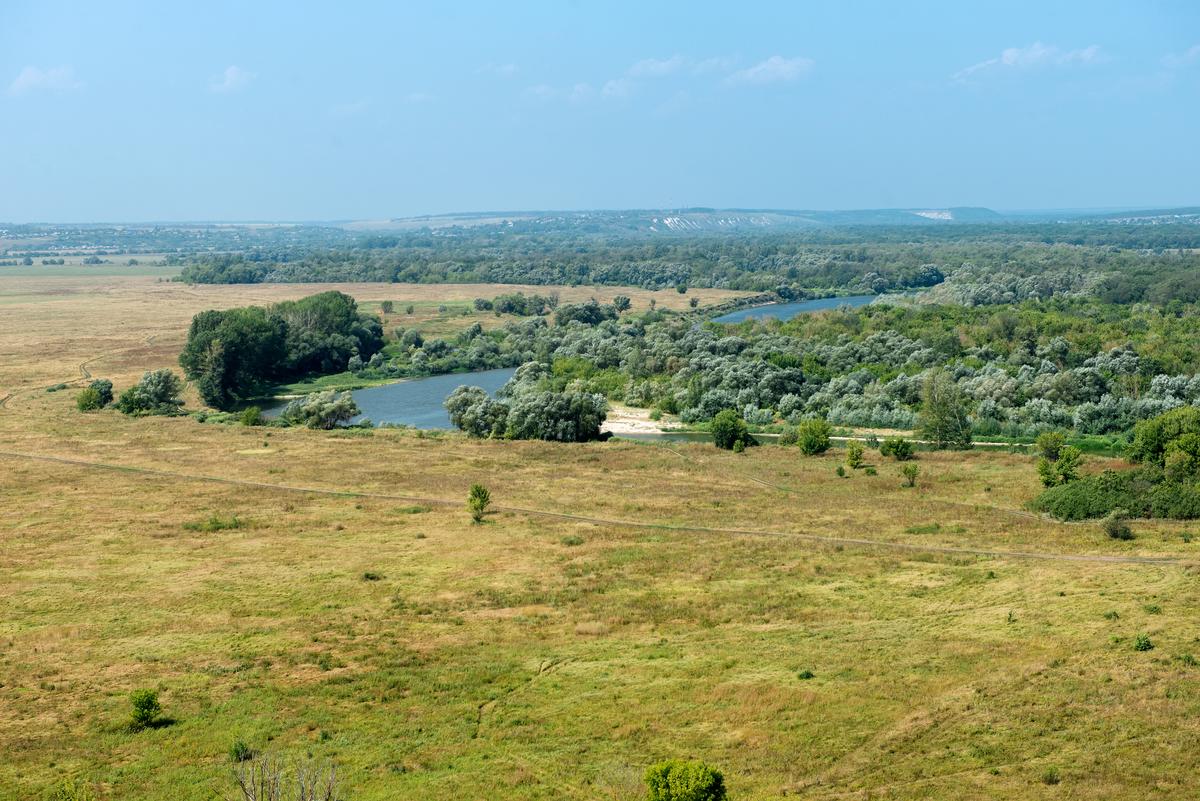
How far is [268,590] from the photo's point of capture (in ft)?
136

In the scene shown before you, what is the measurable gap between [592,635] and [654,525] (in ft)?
54.3

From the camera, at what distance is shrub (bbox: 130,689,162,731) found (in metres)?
28.9

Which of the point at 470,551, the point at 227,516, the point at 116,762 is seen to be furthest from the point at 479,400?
the point at 116,762

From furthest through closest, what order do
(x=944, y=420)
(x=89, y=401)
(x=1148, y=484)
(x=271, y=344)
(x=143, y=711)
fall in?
(x=271, y=344)
(x=89, y=401)
(x=944, y=420)
(x=1148, y=484)
(x=143, y=711)

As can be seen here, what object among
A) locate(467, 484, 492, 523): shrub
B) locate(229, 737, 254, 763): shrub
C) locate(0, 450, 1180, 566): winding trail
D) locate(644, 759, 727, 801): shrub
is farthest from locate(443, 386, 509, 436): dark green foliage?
locate(644, 759, 727, 801): shrub

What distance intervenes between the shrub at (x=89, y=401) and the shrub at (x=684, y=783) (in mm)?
81503

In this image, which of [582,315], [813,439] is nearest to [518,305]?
[582,315]

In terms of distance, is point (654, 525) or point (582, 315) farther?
point (582, 315)

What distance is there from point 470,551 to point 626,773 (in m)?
22.8

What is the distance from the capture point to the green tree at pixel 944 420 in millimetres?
76625

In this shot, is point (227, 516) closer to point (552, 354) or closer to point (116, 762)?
point (116, 762)

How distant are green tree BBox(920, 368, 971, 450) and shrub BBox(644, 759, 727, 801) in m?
58.3

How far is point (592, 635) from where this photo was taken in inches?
1439

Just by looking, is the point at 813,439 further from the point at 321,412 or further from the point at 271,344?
the point at 271,344
